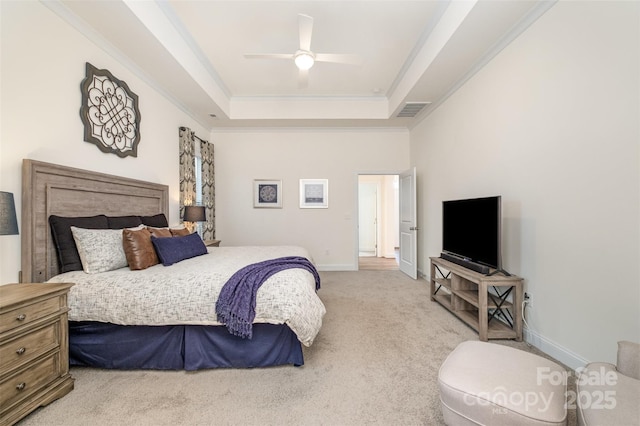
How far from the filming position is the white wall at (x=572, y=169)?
1.62m

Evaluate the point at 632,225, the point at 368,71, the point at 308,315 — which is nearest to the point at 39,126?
the point at 308,315

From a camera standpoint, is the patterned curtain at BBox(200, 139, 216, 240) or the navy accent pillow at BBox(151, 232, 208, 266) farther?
the patterned curtain at BBox(200, 139, 216, 240)

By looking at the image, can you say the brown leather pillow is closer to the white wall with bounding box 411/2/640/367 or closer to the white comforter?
the white comforter

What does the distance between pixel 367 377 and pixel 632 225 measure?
77.2 inches

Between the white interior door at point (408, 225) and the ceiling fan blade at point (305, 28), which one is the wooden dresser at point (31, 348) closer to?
the ceiling fan blade at point (305, 28)

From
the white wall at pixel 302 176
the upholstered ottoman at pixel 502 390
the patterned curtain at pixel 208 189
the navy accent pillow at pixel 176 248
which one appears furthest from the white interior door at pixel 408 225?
the patterned curtain at pixel 208 189

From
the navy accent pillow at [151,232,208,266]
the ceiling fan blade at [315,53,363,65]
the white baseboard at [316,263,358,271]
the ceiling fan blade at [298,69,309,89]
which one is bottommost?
the white baseboard at [316,263,358,271]

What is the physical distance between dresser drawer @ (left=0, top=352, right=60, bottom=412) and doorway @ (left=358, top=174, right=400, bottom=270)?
5803 millimetres

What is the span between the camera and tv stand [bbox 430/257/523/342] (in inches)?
91.6

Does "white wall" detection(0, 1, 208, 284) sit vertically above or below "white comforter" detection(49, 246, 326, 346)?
above

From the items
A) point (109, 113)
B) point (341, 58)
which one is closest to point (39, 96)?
point (109, 113)

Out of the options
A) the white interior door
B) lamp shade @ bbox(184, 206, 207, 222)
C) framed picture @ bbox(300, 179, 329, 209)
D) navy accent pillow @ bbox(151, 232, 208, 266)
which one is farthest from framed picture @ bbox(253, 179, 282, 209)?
the white interior door

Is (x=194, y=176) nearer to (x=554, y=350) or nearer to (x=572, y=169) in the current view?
(x=572, y=169)

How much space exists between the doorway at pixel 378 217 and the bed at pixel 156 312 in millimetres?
4980
